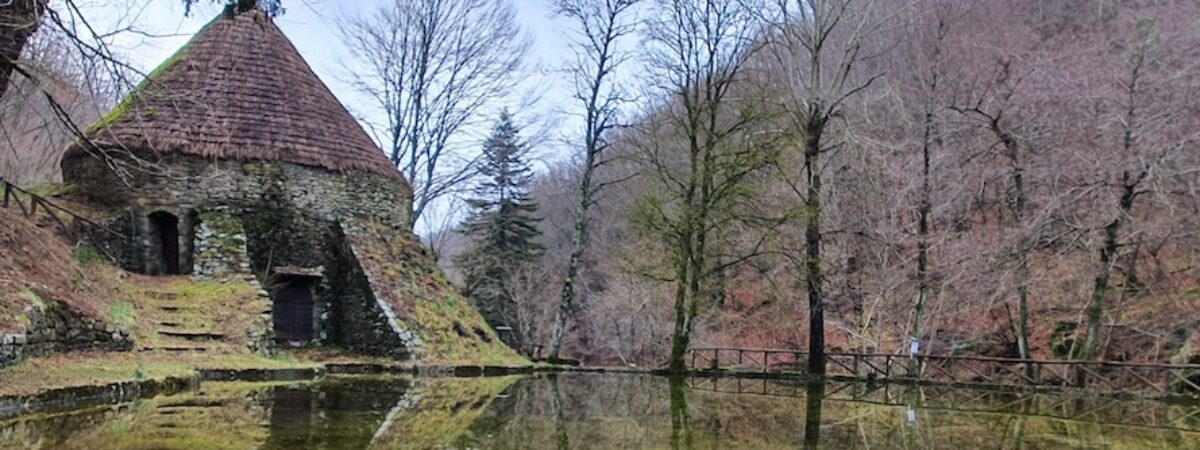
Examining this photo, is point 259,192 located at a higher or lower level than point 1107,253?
higher

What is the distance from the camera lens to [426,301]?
735 inches

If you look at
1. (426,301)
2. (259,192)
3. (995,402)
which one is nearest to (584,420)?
(995,402)

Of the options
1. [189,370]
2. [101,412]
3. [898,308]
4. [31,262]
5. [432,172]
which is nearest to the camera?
[101,412]

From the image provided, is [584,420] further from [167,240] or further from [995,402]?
[167,240]

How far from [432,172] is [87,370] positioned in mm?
18421

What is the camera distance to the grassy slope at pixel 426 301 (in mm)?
17609

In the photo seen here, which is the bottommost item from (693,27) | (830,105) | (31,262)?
(31,262)

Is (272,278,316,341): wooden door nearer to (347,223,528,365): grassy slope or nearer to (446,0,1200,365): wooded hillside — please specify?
(347,223,528,365): grassy slope

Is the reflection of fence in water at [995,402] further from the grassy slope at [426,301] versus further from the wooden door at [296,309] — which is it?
the wooden door at [296,309]

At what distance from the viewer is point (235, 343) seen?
49.6 feet

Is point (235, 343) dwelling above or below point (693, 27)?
below

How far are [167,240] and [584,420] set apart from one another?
12794mm

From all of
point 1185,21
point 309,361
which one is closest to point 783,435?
point 309,361

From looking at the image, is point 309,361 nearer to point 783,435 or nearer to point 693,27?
point 693,27
